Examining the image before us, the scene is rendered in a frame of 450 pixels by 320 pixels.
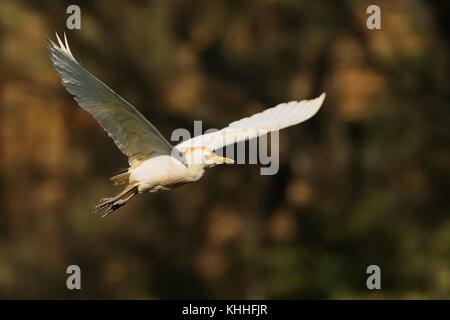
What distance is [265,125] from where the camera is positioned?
21.0 ft

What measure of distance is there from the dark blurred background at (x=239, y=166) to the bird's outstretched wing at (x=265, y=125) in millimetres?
5283

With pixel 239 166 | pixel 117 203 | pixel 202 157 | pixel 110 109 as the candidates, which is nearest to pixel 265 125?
pixel 202 157

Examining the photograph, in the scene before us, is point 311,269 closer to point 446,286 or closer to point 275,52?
point 446,286

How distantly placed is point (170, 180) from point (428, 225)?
25.0ft

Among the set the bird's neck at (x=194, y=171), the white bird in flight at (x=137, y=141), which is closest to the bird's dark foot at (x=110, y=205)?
the white bird in flight at (x=137, y=141)

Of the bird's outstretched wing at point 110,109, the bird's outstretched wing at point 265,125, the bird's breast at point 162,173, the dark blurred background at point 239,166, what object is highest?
the dark blurred background at point 239,166

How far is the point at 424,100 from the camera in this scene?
1301 centimetres

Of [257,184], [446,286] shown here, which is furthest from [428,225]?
[257,184]

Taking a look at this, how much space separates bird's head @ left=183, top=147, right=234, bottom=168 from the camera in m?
5.79

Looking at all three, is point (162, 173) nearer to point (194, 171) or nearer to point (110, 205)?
point (194, 171)

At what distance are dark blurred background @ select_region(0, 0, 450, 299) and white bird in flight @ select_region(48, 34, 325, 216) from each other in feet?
18.7

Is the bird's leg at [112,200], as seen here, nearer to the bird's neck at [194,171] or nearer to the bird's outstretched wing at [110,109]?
the bird's outstretched wing at [110,109]

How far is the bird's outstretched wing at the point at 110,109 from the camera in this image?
17.4 ft

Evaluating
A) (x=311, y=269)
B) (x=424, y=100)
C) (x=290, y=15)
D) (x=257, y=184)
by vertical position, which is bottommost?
(x=311, y=269)
